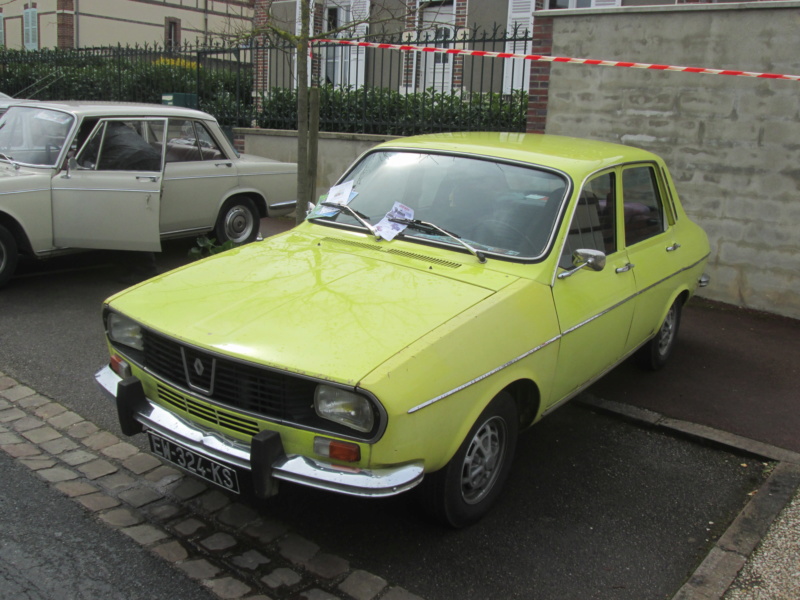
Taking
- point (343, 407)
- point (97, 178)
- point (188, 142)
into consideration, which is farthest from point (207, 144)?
point (343, 407)

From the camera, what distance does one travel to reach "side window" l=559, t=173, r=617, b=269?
4.14 meters

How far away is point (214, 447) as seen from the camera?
320 centimetres

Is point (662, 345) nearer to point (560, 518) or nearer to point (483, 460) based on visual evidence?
point (560, 518)

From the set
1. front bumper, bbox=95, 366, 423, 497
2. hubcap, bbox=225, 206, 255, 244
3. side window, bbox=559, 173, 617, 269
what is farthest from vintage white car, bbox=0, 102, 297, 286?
side window, bbox=559, 173, 617, 269

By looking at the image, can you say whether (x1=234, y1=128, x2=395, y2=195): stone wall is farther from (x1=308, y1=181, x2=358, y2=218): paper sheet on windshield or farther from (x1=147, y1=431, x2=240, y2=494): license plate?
(x1=147, y1=431, x2=240, y2=494): license plate

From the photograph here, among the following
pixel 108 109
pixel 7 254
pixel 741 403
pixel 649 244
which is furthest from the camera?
pixel 108 109

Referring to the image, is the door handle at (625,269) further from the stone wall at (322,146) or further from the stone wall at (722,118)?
the stone wall at (322,146)

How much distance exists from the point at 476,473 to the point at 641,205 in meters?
2.49

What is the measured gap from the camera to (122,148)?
744cm

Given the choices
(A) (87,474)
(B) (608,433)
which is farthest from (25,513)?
(B) (608,433)

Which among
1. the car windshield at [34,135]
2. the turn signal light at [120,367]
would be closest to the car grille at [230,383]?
the turn signal light at [120,367]

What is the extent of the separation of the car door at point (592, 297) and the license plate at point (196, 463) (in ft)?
5.68

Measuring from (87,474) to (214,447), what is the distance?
1.21 m

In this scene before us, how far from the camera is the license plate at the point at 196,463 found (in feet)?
10.4
